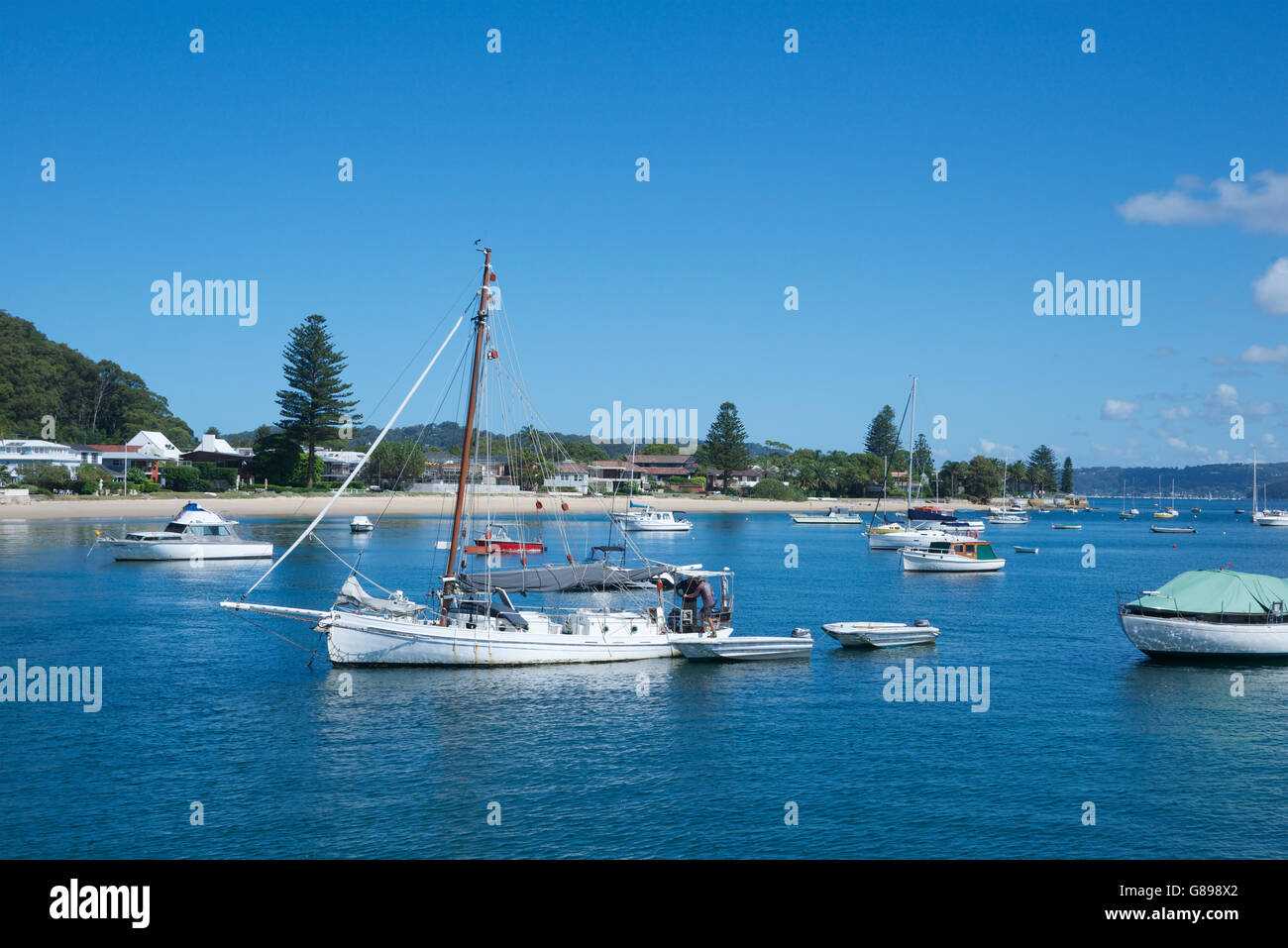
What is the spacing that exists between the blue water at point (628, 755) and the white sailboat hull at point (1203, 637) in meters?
0.86

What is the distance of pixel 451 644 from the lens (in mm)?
36656

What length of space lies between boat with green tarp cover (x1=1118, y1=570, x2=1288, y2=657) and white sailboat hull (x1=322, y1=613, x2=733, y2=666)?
23.0m

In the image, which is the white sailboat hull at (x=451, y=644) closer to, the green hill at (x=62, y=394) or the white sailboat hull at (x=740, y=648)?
the white sailboat hull at (x=740, y=648)

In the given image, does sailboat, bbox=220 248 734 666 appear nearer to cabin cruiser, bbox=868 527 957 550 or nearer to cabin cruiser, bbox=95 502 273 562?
cabin cruiser, bbox=95 502 273 562

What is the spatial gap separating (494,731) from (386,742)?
3184mm

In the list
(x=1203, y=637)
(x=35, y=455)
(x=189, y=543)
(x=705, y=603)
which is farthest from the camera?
(x=35, y=455)

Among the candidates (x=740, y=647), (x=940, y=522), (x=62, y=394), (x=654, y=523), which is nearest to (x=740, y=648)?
(x=740, y=647)

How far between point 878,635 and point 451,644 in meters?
19.4

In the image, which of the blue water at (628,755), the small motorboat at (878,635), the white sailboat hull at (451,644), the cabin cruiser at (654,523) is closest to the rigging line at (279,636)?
the blue water at (628,755)

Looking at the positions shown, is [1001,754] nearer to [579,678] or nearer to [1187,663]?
[579,678]

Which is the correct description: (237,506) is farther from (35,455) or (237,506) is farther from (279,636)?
(279,636)

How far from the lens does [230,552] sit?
79875 mm

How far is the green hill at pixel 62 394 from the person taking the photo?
170625 mm
